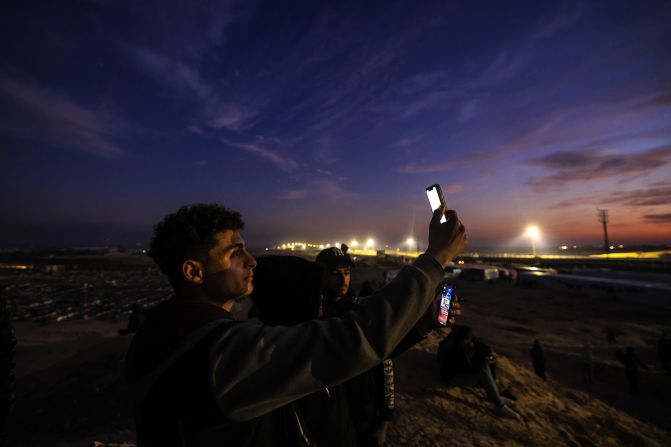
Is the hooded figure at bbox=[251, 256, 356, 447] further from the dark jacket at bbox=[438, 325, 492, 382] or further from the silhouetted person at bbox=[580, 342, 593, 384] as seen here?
the silhouetted person at bbox=[580, 342, 593, 384]

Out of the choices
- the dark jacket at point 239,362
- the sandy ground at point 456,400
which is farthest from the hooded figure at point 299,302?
the sandy ground at point 456,400

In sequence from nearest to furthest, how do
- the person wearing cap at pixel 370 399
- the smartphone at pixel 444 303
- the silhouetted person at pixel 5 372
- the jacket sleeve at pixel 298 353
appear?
1. the jacket sleeve at pixel 298 353
2. the smartphone at pixel 444 303
3. the person wearing cap at pixel 370 399
4. the silhouetted person at pixel 5 372

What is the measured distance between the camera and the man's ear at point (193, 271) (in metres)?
1.82

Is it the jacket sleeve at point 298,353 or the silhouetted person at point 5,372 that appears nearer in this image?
the jacket sleeve at point 298,353

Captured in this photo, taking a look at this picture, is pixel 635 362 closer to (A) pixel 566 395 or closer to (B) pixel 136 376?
(A) pixel 566 395

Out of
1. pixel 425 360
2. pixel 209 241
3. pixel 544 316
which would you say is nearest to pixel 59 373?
pixel 425 360

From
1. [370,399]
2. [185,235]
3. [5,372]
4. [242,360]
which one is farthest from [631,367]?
[5,372]

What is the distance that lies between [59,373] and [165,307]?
44.2 feet

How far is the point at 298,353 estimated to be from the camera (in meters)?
1.21

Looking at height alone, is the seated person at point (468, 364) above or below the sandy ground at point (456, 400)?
above

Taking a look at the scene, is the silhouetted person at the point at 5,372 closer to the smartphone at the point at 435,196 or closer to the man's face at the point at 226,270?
the man's face at the point at 226,270

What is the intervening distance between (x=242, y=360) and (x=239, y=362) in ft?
0.04

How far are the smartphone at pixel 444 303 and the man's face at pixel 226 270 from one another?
4.63 ft

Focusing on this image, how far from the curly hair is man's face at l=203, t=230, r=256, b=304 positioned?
54 millimetres
